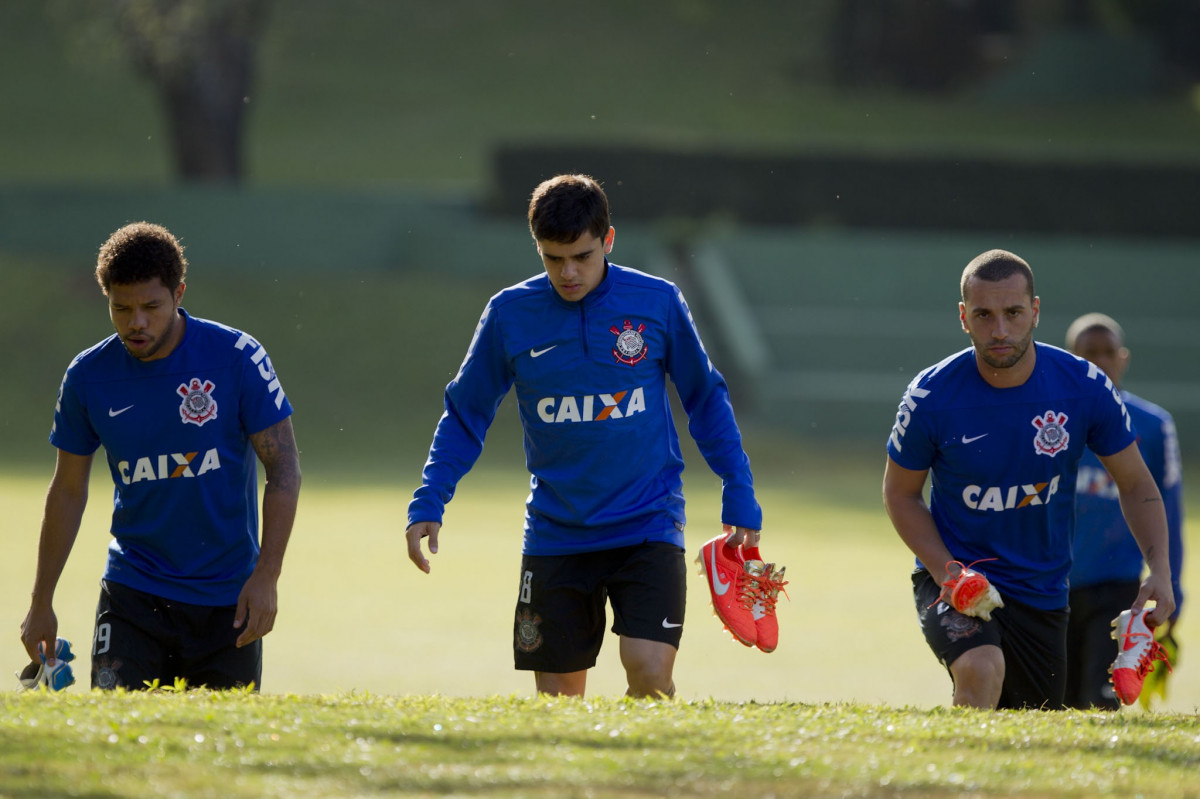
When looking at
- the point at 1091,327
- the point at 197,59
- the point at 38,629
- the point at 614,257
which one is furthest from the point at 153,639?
the point at 197,59

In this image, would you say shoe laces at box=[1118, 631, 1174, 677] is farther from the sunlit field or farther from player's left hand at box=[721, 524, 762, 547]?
the sunlit field

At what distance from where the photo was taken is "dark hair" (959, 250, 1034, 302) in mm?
5902

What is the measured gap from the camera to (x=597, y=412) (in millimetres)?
5988

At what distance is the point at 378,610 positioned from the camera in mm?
11391

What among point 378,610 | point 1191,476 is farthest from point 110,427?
point 1191,476

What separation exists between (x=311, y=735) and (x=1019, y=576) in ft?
9.62

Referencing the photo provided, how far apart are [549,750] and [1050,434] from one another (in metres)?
2.60

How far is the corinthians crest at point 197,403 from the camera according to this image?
229 inches

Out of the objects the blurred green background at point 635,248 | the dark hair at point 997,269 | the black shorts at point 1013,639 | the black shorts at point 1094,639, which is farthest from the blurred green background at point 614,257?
the dark hair at point 997,269

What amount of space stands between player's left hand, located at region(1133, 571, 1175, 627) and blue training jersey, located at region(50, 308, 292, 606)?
3189 mm

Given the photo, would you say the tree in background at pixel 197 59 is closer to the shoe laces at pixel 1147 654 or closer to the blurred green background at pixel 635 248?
the blurred green background at pixel 635 248

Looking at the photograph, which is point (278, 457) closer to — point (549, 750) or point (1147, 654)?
point (549, 750)

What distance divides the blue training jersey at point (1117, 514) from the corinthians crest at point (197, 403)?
3.88 metres

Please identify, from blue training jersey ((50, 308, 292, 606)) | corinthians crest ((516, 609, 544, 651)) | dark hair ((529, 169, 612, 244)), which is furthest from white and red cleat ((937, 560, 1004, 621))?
blue training jersey ((50, 308, 292, 606))
